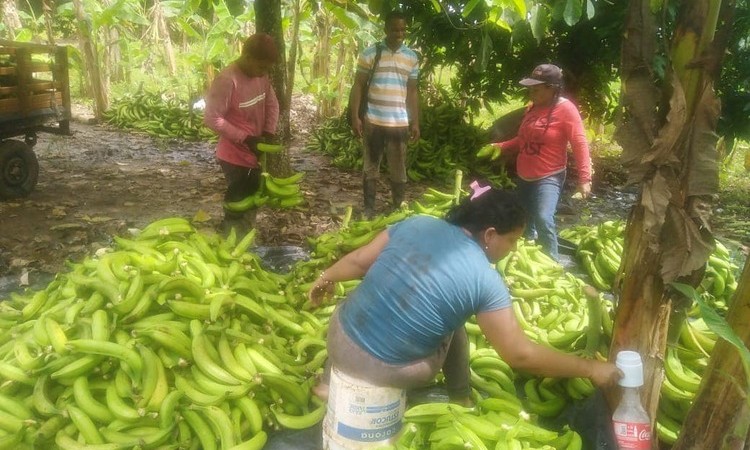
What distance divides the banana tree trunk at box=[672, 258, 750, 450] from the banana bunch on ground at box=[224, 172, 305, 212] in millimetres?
3367

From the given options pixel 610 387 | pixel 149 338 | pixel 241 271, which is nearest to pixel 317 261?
pixel 241 271

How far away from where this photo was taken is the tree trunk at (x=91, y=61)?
447 inches

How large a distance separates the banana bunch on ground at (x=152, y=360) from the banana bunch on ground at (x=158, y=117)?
9242 millimetres

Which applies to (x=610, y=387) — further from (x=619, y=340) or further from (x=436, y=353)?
(x=436, y=353)

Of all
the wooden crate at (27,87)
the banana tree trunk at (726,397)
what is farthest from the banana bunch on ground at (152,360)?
the wooden crate at (27,87)

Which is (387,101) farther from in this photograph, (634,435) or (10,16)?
(10,16)

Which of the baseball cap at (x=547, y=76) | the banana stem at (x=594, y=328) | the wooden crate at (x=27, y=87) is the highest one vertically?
the baseball cap at (x=547, y=76)

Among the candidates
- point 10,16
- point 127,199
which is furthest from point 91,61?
point 127,199

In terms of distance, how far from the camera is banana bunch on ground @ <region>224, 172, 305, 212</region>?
15.7 feet

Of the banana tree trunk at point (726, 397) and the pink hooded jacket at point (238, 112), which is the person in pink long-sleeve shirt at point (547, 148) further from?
the banana tree trunk at point (726, 397)

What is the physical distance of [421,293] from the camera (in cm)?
244

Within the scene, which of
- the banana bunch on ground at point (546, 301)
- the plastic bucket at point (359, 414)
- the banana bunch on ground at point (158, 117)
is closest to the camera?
the plastic bucket at point (359, 414)

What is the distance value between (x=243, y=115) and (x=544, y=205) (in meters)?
2.66

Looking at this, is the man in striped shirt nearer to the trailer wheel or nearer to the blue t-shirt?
the blue t-shirt
